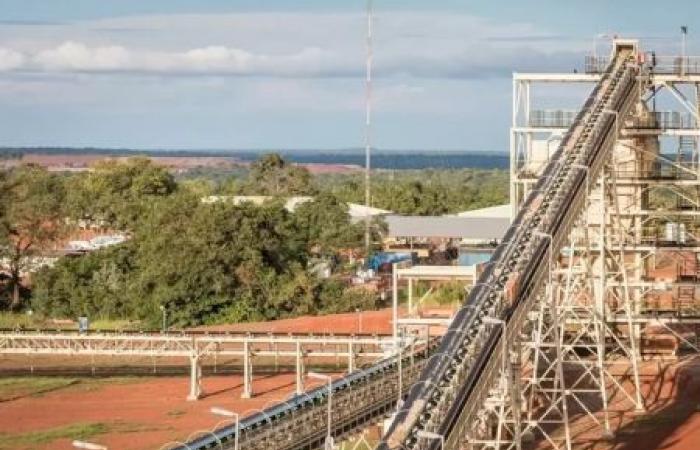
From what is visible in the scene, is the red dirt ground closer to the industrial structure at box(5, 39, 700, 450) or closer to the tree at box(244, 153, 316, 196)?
the industrial structure at box(5, 39, 700, 450)

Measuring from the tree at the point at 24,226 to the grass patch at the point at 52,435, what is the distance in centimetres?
3899

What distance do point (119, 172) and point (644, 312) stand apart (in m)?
75.9

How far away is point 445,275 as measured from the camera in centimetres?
5631

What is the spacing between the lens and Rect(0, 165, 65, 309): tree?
9644 centimetres

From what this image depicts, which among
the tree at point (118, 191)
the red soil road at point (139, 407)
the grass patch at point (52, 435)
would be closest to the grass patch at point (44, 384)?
the red soil road at point (139, 407)

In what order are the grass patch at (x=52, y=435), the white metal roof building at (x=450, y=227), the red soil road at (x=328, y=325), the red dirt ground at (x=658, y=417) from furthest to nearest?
the white metal roof building at (x=450, y=227) < the red soil road at (x=328, y=325) < the grass patch at (x=52, y=435) < the red dirt ground at (x=658, y=417)

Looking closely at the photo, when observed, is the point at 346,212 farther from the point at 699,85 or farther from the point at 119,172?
the point at 699,85

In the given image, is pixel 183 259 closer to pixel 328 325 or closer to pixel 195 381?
pixel 328 325

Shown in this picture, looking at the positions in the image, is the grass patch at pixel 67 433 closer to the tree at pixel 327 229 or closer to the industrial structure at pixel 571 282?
the industrial structure at pixel 571 282

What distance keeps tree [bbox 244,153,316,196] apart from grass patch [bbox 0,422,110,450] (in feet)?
304

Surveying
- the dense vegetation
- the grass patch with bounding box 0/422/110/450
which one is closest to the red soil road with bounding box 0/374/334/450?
the grass patch with bounding box 0/422/110/450

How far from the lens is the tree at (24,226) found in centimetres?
9644

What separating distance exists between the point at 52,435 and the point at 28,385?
512 inches

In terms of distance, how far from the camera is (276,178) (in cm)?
15875
